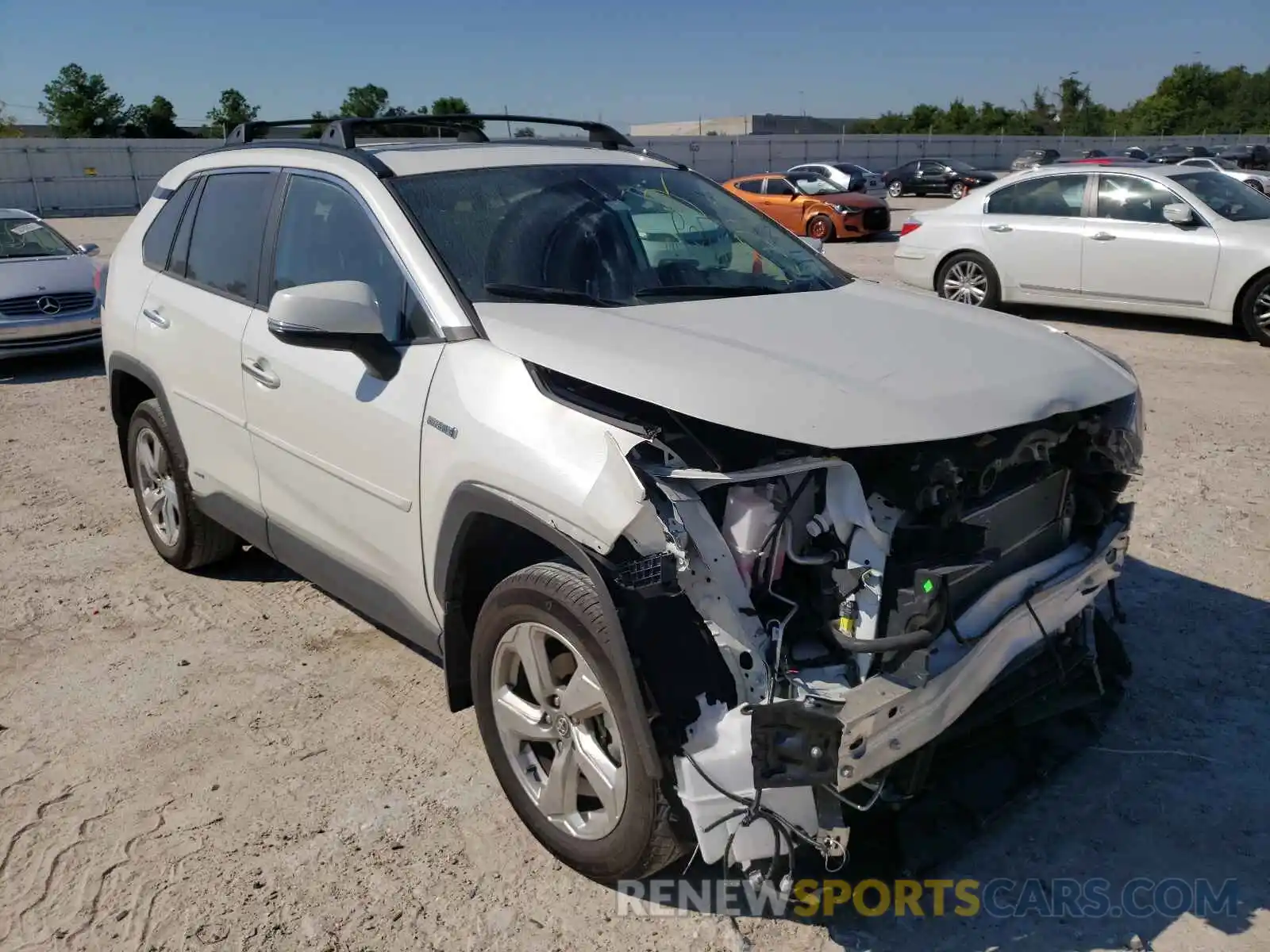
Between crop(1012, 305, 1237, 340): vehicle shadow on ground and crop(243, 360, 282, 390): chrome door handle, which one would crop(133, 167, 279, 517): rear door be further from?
crop(1012, 305, 1237, 340): vehicle shadow on ground

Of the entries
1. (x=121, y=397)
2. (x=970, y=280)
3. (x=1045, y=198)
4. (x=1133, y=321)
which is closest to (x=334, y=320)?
(x=121, y=397)

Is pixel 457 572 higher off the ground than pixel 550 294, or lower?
lower

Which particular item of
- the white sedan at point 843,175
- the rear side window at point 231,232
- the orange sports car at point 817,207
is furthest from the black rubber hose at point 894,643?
the white sedan at point 843,175

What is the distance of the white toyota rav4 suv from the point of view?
2.41 m

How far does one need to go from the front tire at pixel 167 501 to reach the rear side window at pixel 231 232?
2.44ft

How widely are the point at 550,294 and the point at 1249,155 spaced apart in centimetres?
4121

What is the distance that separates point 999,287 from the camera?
439 inches

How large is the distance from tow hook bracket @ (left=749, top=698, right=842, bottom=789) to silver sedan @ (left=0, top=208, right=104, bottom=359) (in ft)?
31.0

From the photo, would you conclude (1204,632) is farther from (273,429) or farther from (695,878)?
(273,429)

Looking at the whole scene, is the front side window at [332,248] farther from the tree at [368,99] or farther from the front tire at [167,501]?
the tree at [368,99]

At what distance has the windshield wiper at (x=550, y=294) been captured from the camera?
3.18 meters

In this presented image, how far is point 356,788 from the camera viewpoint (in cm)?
334

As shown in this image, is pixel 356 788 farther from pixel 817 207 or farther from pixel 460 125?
pixel 817 207

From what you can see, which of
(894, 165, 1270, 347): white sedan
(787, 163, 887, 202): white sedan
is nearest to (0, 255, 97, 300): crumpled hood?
(894, 165, 1270, 347): white sedan
